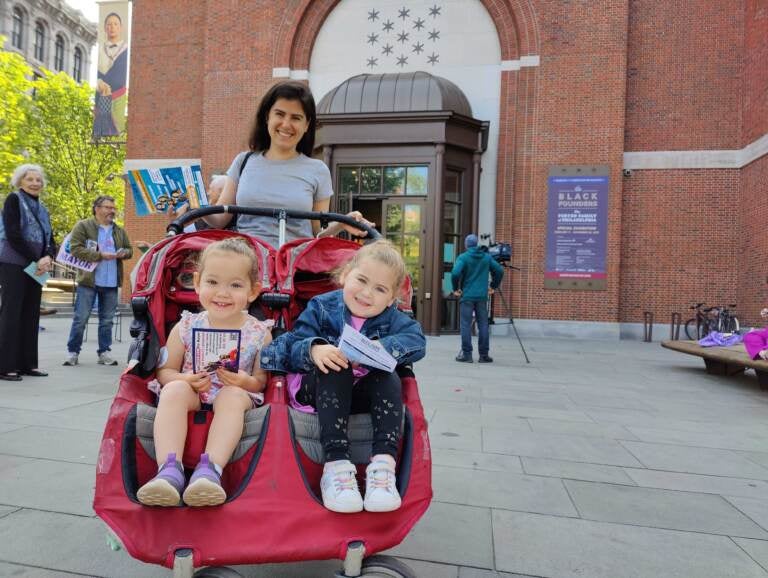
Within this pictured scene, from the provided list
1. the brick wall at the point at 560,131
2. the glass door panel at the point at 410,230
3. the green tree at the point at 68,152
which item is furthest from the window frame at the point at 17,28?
the brick wall at the point at 560,131

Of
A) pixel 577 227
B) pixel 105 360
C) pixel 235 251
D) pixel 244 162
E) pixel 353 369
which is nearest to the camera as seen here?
pixel 353 369

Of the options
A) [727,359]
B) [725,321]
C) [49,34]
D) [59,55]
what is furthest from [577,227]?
[59,55]

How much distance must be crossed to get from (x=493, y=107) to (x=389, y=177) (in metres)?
3.41

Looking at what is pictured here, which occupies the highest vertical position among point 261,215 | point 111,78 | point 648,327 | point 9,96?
point 9,96

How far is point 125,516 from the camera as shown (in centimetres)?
168

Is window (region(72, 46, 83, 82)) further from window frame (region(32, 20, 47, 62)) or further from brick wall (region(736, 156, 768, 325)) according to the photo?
brick wall (region(736, 156, 768, 325))

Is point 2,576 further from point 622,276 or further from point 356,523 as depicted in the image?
point 622,276

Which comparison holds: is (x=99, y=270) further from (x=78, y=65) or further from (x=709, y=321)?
(x=78, y=65)

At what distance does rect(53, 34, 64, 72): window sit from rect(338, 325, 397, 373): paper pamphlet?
54746mm

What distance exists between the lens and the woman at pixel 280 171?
280 cm

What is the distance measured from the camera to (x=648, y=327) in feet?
45.1

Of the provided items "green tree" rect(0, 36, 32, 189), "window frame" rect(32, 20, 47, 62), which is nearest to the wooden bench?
"green tree" rect(0, 36, 32, 189)

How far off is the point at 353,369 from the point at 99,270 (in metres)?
5.75

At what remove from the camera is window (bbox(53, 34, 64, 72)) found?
4600 cm
